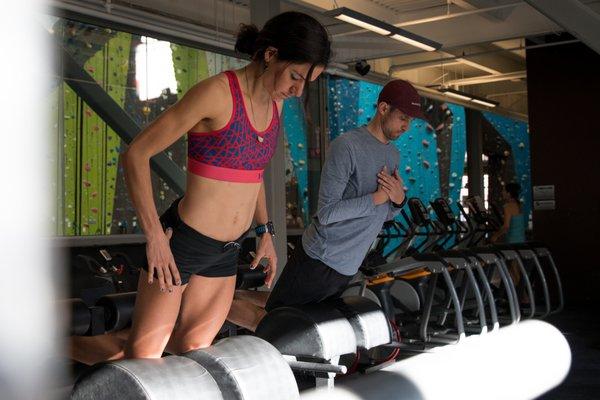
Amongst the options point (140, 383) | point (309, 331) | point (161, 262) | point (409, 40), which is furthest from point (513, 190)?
point (140, 383)

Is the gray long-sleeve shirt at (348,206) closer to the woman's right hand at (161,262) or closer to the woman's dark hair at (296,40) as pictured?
the woman's dark hair at (296,40)

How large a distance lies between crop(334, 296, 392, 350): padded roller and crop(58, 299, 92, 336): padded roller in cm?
87

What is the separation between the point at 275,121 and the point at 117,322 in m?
1.06

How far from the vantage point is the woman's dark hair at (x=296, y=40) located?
2.05m

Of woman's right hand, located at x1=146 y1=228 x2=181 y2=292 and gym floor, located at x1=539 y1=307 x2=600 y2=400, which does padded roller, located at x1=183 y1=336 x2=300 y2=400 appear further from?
gym floor, located at x1=539 y1=307 x2=600 y2=400

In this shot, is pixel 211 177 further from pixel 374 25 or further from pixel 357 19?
pixel 374 25

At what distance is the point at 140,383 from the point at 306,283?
5.35 feet

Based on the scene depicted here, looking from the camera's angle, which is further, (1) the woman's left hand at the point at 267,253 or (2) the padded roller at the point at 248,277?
(2) the padded roller at the point at 248,277

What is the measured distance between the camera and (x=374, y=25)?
6941mm

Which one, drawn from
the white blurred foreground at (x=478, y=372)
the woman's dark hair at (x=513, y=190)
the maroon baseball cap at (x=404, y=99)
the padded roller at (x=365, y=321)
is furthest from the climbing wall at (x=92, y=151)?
the white blurred foreground at (x=478, y=372)

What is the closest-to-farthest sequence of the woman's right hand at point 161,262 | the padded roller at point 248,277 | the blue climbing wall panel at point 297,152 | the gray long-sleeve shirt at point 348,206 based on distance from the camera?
1. the woman's right hand at point 161,262
2. the gray long-sleeve shirt at point 348,206
3. the padded roller at point 248,277
4. the blue climbing wall panel at point 297,152

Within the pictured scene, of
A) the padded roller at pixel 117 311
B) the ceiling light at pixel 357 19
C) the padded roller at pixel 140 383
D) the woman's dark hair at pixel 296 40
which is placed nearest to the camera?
the padded roller at pixel 140 383

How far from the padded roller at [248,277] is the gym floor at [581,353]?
5.39 ft

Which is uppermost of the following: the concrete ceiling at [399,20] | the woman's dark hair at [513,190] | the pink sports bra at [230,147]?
the concrete ceiling at [399,20]
